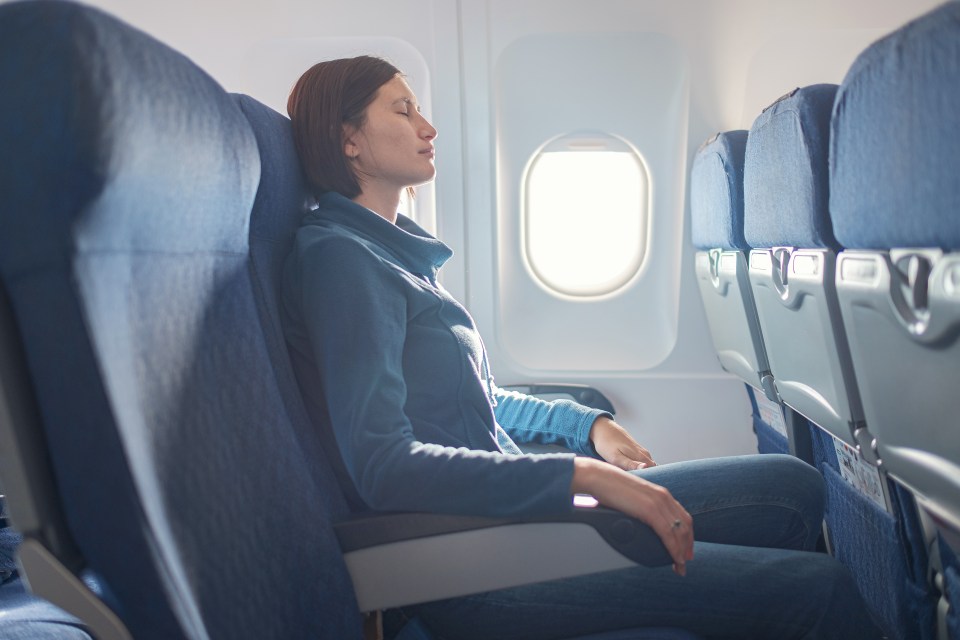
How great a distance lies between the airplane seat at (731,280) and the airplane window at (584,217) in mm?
233

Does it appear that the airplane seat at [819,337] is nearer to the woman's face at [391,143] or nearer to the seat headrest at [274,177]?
the woman's face at [391,143]

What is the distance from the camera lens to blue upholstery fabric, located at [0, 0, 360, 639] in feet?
1.96

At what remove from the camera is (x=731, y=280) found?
6.65 ft

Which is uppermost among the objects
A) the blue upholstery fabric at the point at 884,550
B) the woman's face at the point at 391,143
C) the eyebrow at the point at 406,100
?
the eyebrow at the point at 406,100

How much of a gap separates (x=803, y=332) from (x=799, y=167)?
0.36 meters

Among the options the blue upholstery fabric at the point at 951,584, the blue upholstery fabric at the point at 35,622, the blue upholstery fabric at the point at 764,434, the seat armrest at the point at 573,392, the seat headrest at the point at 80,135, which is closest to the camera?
the seat headrest at the point at 80,135

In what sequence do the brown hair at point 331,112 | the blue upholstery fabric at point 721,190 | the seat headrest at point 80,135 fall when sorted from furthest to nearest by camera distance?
the blue upholstery fabric at point 721,190 → the brown hair at point 331,112 → the seat headrest at point 80,135

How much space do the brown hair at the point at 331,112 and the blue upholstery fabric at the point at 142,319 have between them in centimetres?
44

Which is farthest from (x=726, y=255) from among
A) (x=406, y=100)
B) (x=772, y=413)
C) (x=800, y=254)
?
(x=406, y=100)

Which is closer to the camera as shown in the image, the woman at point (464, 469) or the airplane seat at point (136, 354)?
the airplane seat at point (136, 354)

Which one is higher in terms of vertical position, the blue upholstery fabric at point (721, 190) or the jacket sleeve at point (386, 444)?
the blue upholstery fabric at point (721, 190)

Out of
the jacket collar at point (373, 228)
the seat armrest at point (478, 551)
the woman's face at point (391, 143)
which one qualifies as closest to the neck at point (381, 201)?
the woman's face at point (391, 143)

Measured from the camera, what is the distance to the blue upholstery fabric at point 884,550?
1.38 meters

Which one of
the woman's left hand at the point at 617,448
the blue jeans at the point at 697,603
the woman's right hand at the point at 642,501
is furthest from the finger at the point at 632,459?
the woman's right hand at the point at 642,501
